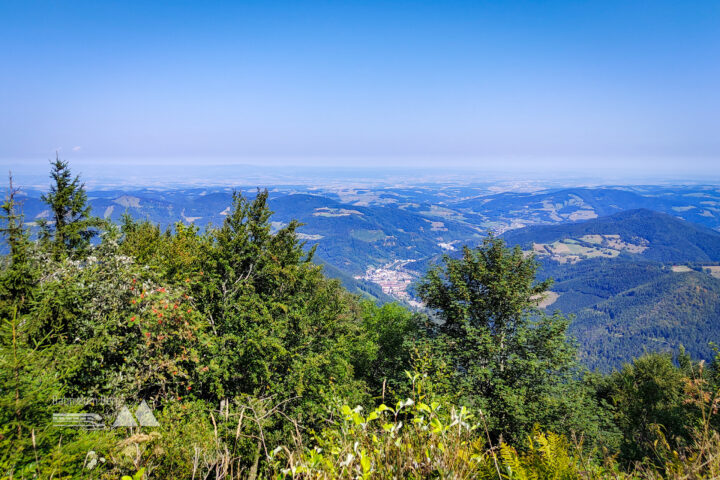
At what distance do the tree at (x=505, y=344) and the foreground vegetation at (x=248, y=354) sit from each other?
0.28 ft

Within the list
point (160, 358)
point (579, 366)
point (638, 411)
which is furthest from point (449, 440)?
point (638, 411)

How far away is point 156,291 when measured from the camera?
10.2m

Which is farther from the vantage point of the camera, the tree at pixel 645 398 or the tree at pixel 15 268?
the tree at pixel 645 398

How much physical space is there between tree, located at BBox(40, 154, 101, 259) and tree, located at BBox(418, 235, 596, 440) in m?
22.0

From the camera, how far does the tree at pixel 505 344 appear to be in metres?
13.1

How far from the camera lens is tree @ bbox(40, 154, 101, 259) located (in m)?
20.1

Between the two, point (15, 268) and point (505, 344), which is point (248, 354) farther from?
point (505, 344)

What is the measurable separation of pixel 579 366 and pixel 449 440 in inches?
630

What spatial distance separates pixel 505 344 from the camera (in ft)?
50.0

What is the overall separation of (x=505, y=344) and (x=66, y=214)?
27889 millimetres

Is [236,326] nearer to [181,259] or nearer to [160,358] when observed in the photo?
[160,358]
